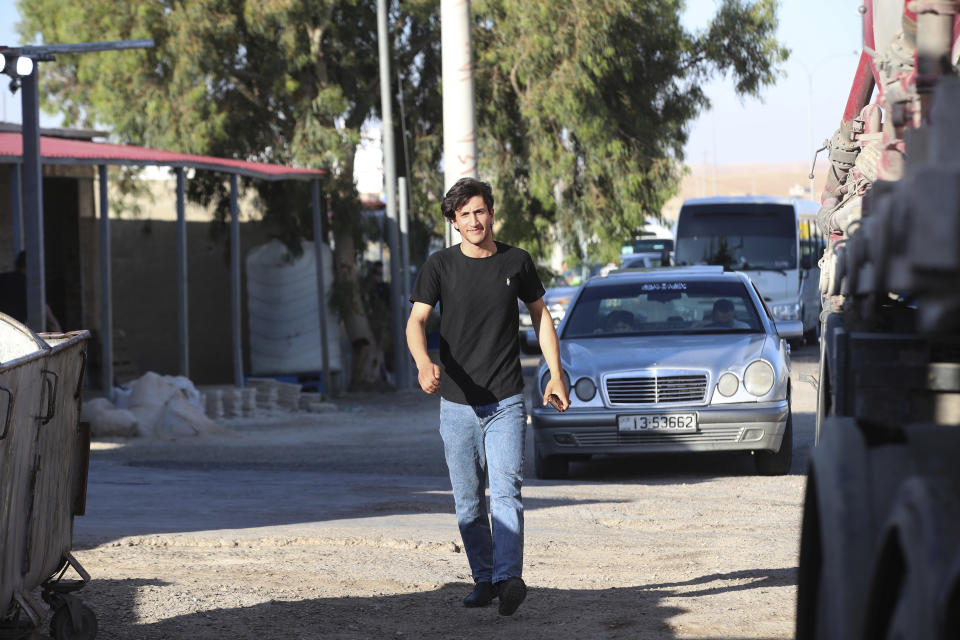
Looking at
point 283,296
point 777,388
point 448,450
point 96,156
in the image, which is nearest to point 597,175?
point 283,296

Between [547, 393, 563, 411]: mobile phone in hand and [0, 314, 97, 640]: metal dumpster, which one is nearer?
[0, 314, 97, 640]: metal dumpster

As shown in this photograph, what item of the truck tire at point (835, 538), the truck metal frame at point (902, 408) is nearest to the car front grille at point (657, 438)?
the truck metal frame at point (902, 408)

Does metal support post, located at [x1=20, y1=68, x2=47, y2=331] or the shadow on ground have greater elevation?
metal support post, located at [x1=20, y1=68, x2=47, y2=331]

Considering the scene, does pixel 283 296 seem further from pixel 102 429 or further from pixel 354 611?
pixel 354 611

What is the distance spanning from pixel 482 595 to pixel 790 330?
18.2 ft

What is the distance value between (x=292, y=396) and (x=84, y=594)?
13274mm

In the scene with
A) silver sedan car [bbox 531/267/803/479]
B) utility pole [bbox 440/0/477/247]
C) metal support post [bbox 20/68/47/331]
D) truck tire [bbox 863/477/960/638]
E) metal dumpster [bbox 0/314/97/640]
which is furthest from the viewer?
utility pole [bbox 440/0/477/247]

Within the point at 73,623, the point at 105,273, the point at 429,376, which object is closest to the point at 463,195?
the point at 429,376

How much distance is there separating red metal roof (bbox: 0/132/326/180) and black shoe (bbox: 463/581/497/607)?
36.3 feet

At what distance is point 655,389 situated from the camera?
35.9 ft

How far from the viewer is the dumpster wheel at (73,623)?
229 inches

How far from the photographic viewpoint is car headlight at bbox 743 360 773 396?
35.6 ft

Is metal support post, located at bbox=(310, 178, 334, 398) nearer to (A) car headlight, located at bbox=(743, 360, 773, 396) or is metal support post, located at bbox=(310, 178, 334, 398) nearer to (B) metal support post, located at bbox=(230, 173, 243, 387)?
(B) metal support post, located at bbox=(230, 173, 243, 387)

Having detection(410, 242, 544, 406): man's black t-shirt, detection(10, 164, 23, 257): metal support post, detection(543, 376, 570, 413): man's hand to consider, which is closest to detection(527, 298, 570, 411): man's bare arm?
detection(543, 376, 570, 413): man's hand
